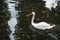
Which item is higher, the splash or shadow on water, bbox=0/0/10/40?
the splash

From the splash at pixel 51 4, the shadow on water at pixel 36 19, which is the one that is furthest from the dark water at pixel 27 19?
the splash at pixel 51 4

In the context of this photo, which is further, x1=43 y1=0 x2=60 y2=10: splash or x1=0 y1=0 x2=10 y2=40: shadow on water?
x1=43 y1=0 x2=60 y2=10: splash

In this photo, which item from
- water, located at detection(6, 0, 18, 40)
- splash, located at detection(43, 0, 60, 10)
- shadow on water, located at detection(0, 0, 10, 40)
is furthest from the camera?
splash, located at detection(43, 0, 60, 10)

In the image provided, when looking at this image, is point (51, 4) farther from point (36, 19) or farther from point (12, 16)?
point (12, 16)

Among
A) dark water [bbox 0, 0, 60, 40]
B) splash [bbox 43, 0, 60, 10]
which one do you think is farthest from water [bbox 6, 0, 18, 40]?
splash [bbox 43, 0, 60, 10]

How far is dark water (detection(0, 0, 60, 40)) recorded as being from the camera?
8.60 meters

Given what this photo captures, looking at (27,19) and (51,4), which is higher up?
(51,4)

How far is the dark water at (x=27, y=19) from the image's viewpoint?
860 cm

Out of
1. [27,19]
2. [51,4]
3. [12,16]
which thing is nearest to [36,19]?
[27,19]

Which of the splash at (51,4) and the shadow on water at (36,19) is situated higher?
the splash at (51,4)

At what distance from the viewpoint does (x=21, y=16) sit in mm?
9789

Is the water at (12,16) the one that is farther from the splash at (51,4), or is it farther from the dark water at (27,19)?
the splash at (51,4)

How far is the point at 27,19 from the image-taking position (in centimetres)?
962

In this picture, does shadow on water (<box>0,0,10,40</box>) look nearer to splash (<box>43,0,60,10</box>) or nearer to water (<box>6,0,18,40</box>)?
water (<box>6,0,18,40</box>)
